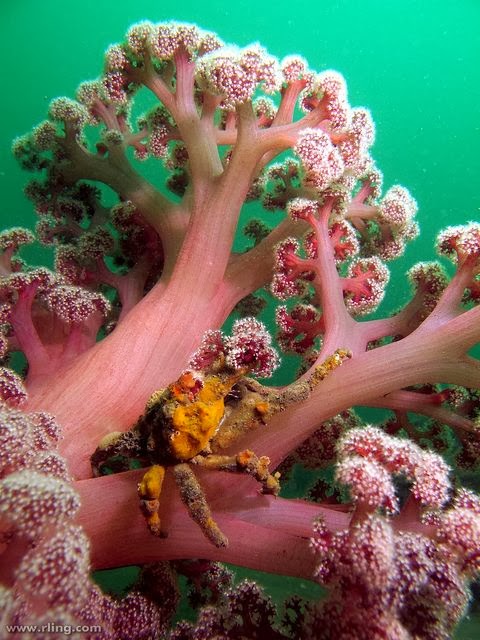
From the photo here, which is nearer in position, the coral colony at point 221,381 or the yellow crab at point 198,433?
the coral colony at point 221,381

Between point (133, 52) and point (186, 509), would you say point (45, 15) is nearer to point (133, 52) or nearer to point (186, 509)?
point (133, 52)

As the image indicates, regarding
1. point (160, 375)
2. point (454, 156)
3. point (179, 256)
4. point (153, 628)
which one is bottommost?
point (153, 628)

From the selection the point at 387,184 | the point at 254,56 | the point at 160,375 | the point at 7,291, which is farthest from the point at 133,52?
the point at 387,184

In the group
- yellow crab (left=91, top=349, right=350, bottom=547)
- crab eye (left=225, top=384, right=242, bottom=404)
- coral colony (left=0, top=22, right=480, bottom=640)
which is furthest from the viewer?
crab eye (left=225, top=384, right=242, bottom=404)

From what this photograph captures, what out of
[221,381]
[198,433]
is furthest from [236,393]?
[198,433]

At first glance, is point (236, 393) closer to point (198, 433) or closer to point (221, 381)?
point (221, 381)
